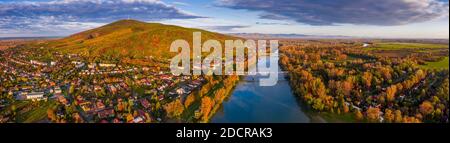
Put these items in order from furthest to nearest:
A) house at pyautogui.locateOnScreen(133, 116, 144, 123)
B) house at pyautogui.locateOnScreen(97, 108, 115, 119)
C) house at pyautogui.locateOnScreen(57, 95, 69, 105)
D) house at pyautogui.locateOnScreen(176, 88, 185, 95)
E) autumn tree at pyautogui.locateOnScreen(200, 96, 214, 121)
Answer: house at pyautogui.locateOnScreen(176, 88, 185, 95) < house at pyautogui.locateOnScreen(57, 95, 69, 105) < house at pyautogui.locateOnScreen(97, 108, 115, 119) < autumn tree at pyautogui.locateOnScreen(200, 96, 214, 121) < house at pyautogui.locateOnScreen(133, 116, 144, 123)

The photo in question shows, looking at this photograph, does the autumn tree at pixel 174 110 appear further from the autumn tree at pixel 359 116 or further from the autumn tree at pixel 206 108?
the autumn tree at pixel 359 116

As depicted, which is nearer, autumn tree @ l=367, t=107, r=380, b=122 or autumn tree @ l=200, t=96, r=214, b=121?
autumn tree @ l=367, t=107, r=380, b=122

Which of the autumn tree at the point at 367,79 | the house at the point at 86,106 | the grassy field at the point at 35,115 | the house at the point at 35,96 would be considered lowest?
the grassy field at the point at 35,115

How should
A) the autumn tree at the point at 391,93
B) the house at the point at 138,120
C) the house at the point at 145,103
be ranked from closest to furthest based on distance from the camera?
the house at the point at 138,120 → the autumn tree at the point at 391,93 → the house at the point at 145,103

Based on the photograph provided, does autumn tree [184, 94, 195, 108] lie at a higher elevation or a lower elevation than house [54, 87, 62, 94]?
lower

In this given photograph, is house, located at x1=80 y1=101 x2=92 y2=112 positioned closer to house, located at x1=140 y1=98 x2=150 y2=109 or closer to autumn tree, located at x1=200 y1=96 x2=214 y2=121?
house, located at x1=140 y1=98 x2=150 y2=109

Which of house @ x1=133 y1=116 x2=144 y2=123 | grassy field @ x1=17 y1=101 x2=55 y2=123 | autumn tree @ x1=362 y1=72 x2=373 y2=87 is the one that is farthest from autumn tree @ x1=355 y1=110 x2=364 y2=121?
grassy field @ x1=17 y1=101 x2=55 y2=123

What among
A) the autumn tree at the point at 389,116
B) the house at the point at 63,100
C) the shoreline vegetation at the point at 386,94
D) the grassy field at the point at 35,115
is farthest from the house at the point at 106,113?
the autumn tree at the point at 389,116

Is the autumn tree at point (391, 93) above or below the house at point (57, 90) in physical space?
above
